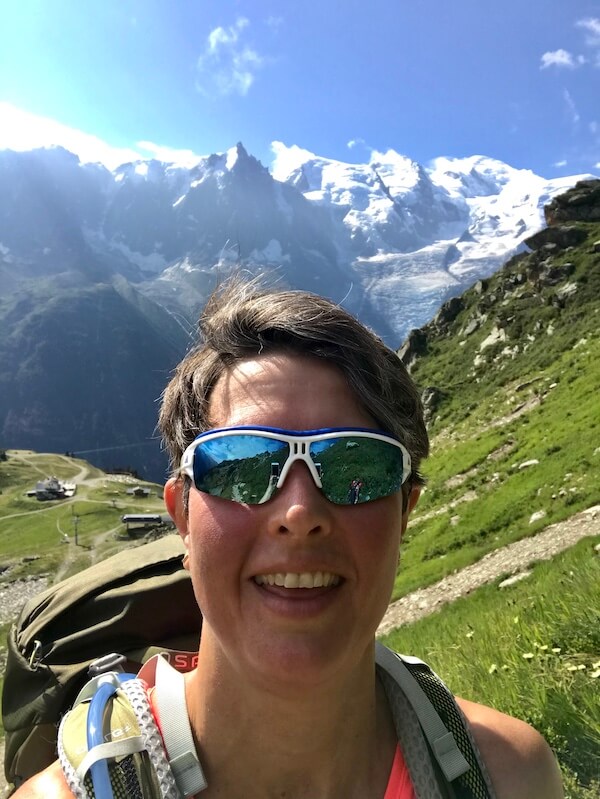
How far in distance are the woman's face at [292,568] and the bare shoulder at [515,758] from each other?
74cm

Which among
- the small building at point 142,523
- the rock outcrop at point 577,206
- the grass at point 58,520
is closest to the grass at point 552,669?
the rock outcrop at point 577,206

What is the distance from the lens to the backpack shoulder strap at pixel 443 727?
7.12ft

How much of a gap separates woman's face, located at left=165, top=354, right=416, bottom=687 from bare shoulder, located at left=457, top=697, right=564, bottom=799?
736 mm

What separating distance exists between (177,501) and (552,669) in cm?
299

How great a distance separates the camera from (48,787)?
6.06 feet

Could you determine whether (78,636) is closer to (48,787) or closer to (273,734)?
(48,787)

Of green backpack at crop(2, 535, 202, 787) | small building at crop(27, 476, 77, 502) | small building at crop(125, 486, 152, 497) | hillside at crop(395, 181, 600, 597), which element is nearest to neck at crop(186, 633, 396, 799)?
green backpack at crop(2, 535, 202, 787)

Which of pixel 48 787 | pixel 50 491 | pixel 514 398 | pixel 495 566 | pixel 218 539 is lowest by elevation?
pixel 50 491

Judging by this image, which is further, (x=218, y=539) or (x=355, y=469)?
(x=355, y=469)

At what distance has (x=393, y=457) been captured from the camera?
7.70 feet

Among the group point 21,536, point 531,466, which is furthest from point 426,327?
point 21,536

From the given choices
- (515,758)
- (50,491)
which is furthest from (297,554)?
(50,491)

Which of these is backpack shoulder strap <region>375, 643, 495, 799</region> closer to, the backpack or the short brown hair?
the backpack

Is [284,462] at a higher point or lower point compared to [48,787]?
higher
